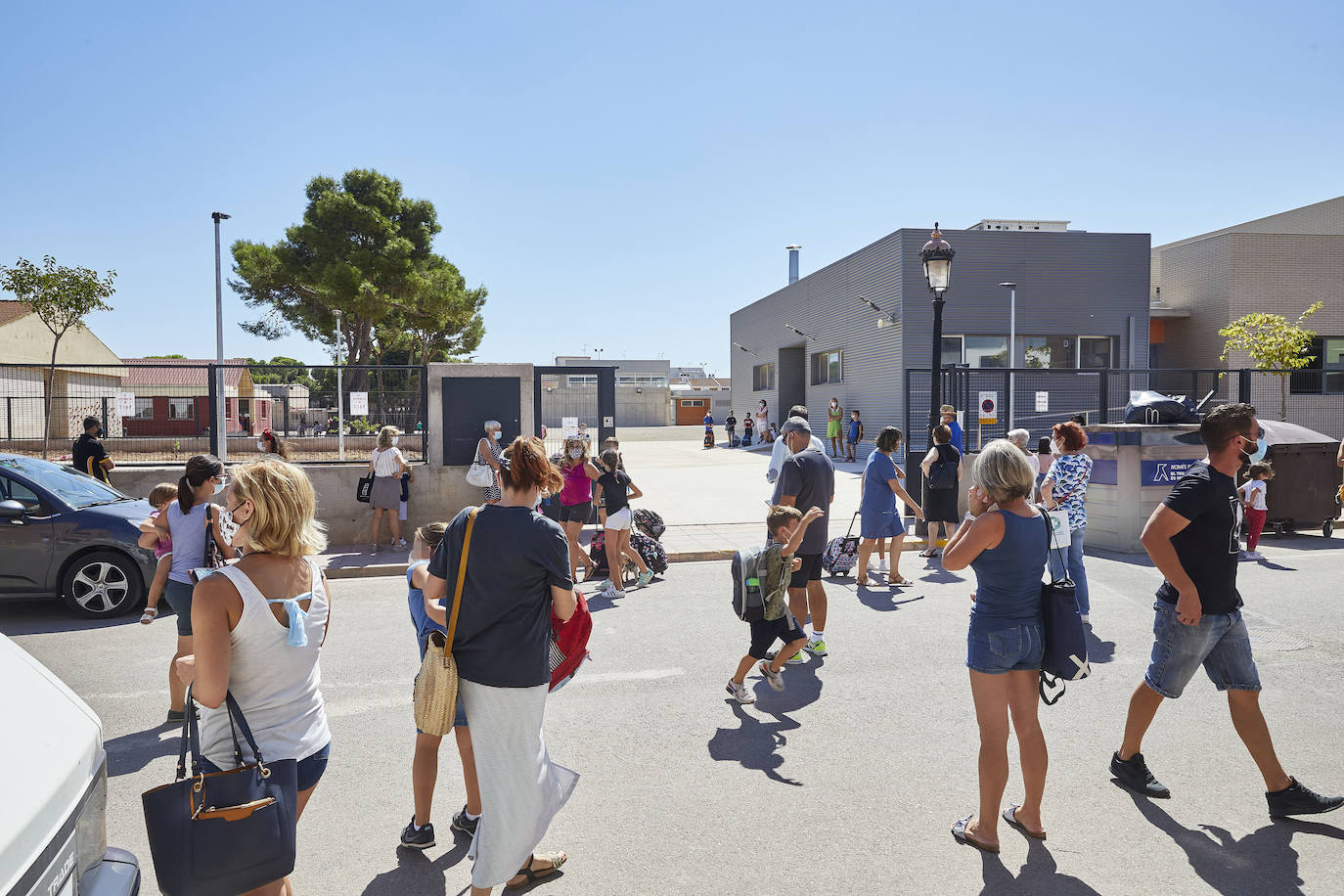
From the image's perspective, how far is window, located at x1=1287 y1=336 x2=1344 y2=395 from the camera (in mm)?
26781

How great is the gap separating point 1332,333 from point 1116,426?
23.4 m

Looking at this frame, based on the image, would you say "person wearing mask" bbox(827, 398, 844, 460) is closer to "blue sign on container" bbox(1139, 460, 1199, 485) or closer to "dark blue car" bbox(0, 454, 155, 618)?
"blue sign on container" bbox(1139, 460, 1199, 485)

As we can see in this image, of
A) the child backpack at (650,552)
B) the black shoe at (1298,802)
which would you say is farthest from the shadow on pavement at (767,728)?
the child backpack at (650,552)

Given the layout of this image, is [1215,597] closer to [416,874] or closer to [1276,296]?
[416,874]

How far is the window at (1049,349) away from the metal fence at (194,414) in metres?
21.0

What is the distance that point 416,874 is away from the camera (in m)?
3.38

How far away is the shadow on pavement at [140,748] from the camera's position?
437 cm

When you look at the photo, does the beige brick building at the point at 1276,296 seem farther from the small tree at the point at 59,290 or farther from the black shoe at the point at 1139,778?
the small tree at the point at 59,290

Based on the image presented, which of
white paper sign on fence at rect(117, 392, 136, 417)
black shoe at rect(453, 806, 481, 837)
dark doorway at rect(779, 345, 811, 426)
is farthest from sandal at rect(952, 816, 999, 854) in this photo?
dark doorway at rect(779, 345, 811, 426)

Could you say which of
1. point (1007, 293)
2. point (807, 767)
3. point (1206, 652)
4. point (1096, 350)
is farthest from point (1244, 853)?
point (1096, 350)

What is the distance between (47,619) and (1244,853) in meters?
9.32

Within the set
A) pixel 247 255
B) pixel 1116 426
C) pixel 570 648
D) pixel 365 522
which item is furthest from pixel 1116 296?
pixel 247 255

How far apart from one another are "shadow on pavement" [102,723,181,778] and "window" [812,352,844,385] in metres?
28.0

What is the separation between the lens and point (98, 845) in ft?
7.00
